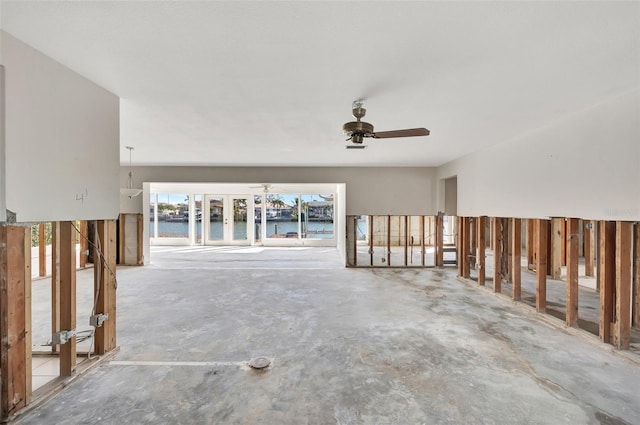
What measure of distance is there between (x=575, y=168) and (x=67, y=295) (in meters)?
5.19

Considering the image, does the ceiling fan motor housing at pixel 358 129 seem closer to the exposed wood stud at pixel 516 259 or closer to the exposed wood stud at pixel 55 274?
the exposed wood stud at pixel 55 274

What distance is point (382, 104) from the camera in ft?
9.38

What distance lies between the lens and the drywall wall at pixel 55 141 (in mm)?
1808

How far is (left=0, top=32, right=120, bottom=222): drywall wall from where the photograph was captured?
1.81 metres

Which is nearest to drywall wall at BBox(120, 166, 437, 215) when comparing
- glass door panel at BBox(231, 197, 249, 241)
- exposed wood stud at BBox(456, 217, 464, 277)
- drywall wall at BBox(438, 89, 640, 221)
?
exposed wood stud at BBox(456, 217, 464, 277)

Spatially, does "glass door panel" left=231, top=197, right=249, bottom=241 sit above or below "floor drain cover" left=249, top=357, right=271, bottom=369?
above

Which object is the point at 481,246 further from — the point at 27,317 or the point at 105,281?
the point at 27,317

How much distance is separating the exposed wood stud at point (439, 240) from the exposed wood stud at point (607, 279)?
12.7 feet

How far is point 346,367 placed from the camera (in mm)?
2510

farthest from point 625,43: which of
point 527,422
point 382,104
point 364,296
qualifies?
point 364,296

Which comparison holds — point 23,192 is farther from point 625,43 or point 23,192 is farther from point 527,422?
point 625,43

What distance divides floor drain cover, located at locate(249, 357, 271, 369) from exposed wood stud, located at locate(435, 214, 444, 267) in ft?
17.9

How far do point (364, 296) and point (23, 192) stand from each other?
→ 4.11m

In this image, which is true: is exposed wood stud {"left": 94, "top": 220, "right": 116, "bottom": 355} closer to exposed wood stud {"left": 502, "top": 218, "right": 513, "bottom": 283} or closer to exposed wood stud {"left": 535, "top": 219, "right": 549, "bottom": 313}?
exposed wood stud {"left": 535, "top": 219, "right": 549, "bottom": 313}
